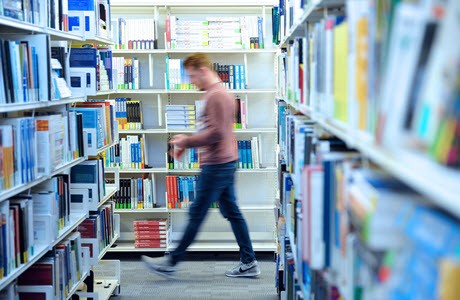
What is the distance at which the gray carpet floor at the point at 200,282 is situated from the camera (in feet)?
15.8

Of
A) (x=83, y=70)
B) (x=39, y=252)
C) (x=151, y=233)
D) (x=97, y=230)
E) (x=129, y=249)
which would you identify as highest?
(x=83, y=70)

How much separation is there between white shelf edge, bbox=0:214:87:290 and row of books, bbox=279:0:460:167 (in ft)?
5.88

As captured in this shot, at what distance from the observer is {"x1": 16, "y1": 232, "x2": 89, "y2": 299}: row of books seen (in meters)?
3.39

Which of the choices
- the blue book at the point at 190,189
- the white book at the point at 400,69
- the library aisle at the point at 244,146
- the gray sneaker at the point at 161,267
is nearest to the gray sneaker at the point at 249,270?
the library aisle at the point at 244,146

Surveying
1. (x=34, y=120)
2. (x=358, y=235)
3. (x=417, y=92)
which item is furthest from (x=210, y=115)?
(x=417, y=92)

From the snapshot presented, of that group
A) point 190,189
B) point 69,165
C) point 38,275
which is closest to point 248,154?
point 190,189

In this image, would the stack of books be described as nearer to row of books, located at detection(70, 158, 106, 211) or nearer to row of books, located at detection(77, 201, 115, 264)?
row of books, located at detection(77, 201, 115, 264)

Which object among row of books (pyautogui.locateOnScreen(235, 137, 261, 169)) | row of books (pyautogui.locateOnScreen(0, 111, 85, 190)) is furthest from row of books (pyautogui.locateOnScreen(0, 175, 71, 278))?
row of books (pyautogui.locateOnScreen(235, 137, 261, 169))

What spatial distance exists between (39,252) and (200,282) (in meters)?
2.07

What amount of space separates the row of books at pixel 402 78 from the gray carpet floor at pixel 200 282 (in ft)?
11.1

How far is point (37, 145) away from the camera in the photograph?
3.29 metres

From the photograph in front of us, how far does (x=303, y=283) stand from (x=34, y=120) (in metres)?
1.61

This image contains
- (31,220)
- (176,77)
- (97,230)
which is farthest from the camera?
(176,77)

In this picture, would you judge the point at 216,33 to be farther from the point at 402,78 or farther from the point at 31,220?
the point at 402,78
